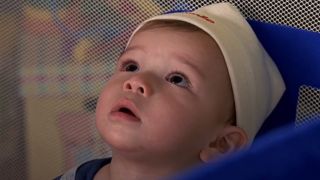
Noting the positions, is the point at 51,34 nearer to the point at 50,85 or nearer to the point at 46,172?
the point at 50,85

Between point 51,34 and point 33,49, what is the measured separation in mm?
32

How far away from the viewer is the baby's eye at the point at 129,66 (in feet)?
2.02

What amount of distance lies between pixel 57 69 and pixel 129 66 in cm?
15

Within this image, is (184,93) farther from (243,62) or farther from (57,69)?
(57,69)

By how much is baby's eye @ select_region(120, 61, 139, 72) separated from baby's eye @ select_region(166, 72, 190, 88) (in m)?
0.04

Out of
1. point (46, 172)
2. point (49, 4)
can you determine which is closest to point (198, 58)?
point (49, 4)

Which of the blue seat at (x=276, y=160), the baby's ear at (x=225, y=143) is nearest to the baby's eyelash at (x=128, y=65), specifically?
the baby's ear at (x=225, y=143)

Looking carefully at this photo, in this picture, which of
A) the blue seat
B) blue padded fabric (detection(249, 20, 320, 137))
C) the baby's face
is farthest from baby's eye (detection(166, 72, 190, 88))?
Result: the blue seat

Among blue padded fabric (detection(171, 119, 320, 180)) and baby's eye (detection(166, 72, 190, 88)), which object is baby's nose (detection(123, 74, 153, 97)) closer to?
baby's eye (detection(166, 72, 190, 88))

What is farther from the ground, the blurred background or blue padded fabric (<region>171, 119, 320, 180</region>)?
blue padded fabric (<region>171, 119, 320, 180</region>)

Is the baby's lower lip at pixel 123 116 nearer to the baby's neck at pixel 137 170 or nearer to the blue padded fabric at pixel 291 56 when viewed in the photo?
the baby's neck at pixel 137 170

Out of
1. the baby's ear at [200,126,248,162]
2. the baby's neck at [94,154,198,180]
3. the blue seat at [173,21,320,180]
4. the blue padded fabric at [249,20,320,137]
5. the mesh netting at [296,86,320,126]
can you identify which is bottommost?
the baby's neck at [94,154,198,180]

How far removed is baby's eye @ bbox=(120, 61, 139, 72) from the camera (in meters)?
0.61

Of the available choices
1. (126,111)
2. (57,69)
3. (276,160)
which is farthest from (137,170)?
(276,160)
